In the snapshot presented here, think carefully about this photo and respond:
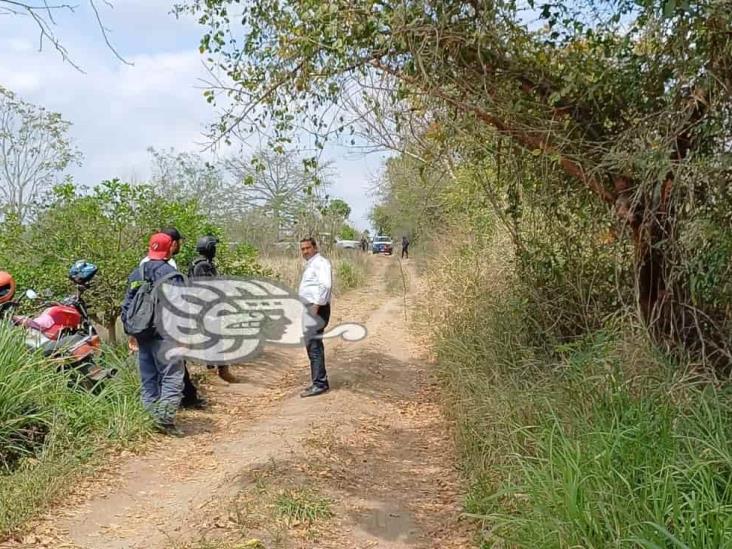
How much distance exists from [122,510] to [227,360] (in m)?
4.11

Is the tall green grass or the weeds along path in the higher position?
the tall green grass

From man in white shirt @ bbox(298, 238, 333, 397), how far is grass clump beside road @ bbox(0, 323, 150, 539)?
198 centimetres

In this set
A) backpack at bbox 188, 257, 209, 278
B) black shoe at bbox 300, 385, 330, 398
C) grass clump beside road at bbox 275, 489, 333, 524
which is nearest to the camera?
grass clump beside road at bbox 275, 489, 333, 524

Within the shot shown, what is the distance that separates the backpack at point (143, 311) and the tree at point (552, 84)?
1.56 meters

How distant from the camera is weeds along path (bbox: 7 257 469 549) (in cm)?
391

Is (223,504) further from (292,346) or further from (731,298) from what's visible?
(292,346)

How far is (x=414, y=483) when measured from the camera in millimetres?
4980

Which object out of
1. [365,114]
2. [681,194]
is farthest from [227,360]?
[681,194]

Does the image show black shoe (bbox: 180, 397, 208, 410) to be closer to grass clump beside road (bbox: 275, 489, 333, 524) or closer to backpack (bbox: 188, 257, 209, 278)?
backpack (bbox: 188, 257, 209, 278)

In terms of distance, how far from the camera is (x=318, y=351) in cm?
718

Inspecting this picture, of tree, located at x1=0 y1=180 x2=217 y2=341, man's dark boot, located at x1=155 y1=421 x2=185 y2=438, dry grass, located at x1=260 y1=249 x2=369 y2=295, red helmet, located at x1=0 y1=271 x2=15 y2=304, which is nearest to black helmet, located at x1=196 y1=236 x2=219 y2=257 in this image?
tree, located at x1=0 y1=180 x2=217 y2=341

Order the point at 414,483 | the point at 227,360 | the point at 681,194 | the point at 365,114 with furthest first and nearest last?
the point at 227,360, the point at 365,114, the point at 414,483, the point at 681,194

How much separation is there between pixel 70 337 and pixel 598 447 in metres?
4.58

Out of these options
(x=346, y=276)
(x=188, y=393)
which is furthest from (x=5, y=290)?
(x=346, y=276)
